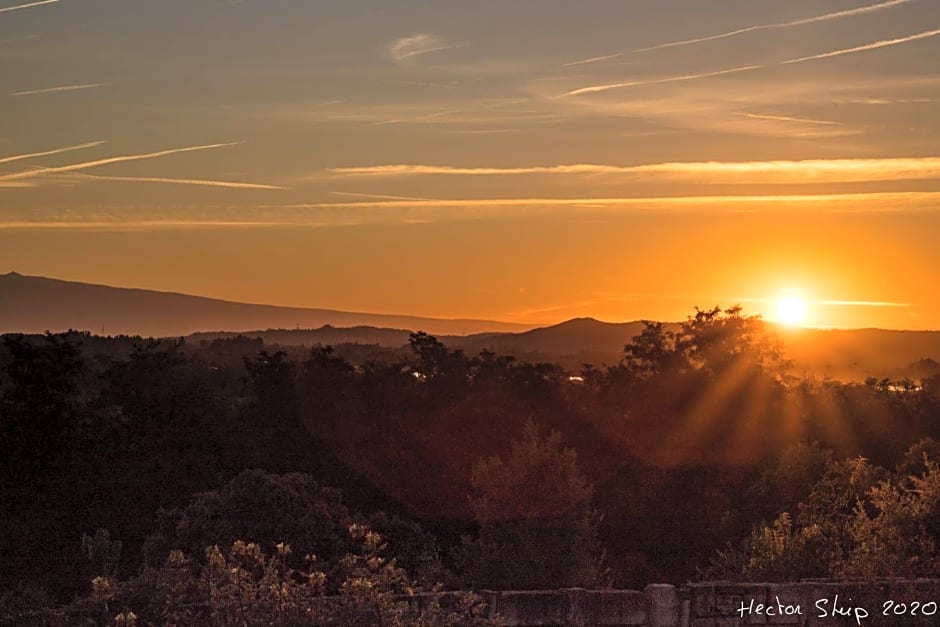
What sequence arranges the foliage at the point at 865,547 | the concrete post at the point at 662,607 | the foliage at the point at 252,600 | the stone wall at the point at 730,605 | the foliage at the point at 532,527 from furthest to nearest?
1. the foliage at the point at 532,527
2. the foliage at the point at 865,547
3. the concrete post at the point at 662,607
4. the stone wall at the point at 730,605
5. the foliage at the point at 252,600

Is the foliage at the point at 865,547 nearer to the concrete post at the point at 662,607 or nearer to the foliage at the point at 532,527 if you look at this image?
the foliage at the point at 532,527

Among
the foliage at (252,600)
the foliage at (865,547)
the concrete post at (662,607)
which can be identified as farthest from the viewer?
the foliage at (865,547)

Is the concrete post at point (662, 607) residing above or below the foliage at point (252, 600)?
below

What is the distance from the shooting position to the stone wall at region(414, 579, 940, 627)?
66.8 ft

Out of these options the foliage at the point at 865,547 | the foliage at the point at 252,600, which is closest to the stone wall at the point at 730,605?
→ the foliage at the point at 865,547

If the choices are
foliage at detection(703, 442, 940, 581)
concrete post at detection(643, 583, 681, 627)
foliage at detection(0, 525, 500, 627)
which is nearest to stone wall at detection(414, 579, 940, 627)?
concrete post at detection(643, 583, 681, 627)

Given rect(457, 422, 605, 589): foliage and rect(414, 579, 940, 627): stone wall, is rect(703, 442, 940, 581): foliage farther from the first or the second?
rect(457, 422, 605, 589): foliage

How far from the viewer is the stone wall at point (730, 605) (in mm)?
20359

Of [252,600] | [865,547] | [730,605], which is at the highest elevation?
[252,600]

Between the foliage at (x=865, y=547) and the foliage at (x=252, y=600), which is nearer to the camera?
the foliage at (x=252, y=600)

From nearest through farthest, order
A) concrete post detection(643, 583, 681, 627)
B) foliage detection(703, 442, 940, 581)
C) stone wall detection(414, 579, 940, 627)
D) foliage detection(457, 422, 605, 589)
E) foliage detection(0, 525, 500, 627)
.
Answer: foliage detection(0, 525, 500, 627) → stone wall detection(414, 579, 940, 627) → concrete post detection(643, 583, 681, 627) → foliage detection(703, 442, 940, 581) → foliage detection(457, 422, 605, 589)

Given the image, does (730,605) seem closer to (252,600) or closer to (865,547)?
(865,547)

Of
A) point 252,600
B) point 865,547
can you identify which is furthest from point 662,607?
point 252,600

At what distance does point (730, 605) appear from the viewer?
21031 millimetres
